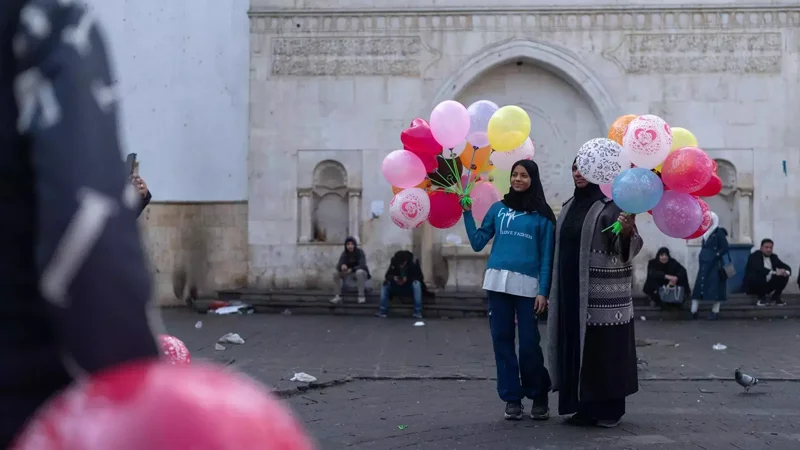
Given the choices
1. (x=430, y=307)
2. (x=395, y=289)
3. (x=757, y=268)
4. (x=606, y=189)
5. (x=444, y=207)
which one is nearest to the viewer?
(x=606, y=189)

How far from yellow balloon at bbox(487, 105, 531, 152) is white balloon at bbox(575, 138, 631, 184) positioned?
3.18ft

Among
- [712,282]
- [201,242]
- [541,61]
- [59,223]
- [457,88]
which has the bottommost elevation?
[712,282]

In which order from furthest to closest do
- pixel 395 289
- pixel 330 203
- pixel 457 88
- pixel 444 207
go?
pixel 330 203
pixel 457 88
pixel 395 289
pixel 444 207

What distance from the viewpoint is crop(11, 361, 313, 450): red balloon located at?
833 mm

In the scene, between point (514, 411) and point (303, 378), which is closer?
point (514, 411)

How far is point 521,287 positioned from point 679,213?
1.10m

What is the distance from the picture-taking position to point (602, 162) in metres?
4.96

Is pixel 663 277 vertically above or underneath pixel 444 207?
underneath

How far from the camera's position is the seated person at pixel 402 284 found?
Answer: 12.6 meters

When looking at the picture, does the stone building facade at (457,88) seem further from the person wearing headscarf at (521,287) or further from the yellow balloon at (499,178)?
the person wearing headscarf at (521,287)

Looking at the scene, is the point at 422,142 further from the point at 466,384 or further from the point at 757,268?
the point at 757,268

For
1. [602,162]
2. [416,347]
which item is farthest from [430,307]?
[602,162]

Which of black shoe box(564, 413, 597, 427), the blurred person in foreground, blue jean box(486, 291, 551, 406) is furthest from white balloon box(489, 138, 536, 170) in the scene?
the blurred person in foreground

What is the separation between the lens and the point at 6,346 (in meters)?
1.01
